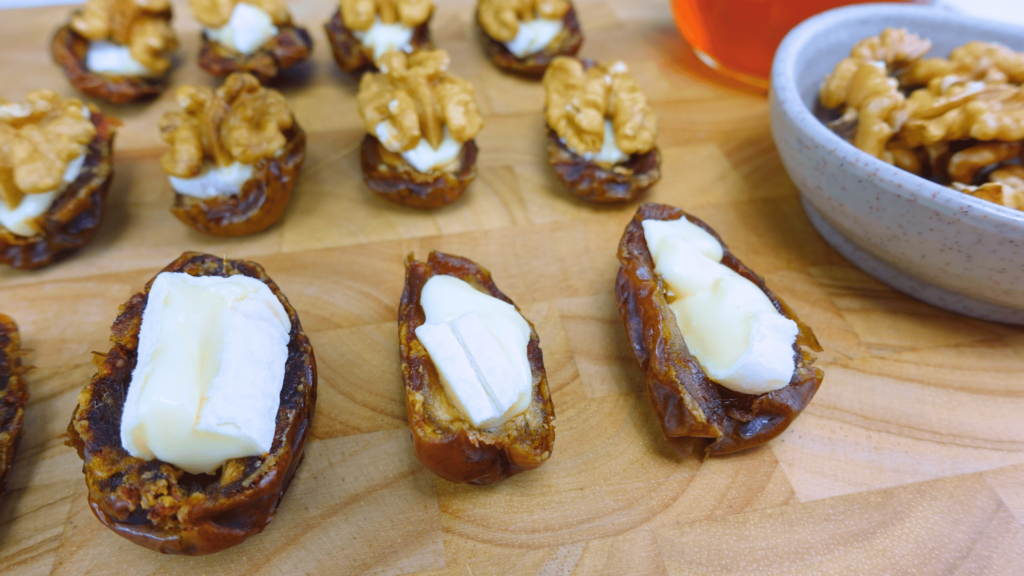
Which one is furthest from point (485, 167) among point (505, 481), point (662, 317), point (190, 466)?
point (190, 466)

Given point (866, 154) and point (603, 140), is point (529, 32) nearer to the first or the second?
point (603, 140)

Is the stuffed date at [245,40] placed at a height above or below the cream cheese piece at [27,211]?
Answer: above

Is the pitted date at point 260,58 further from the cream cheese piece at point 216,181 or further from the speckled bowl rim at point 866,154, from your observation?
the speckled bowl rim at point 866,154

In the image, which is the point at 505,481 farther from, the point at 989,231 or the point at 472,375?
the point at 989,231

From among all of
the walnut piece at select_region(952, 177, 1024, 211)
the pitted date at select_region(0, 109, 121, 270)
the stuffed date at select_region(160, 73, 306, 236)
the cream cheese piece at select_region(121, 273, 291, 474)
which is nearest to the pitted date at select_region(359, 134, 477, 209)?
the stuffed date at select_region(160, 73, 306, 236)

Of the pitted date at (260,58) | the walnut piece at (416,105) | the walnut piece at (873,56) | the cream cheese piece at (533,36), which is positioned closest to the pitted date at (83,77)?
the pitted date at (260,58)

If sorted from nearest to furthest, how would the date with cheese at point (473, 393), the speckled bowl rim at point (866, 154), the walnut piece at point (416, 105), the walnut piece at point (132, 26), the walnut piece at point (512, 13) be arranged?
1. the date with cheese at point (473, 393)
2. the speckled bowl rim at point (866, 154)
3. the walnut piece at point (416, 105)
4. the walnut piece at point (132, 26)
5. the walnut piece at point (512, 13)

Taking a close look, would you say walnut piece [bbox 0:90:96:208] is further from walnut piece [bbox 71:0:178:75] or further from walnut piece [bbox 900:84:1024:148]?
walnut piece [bbox 900:84:1024:148]
